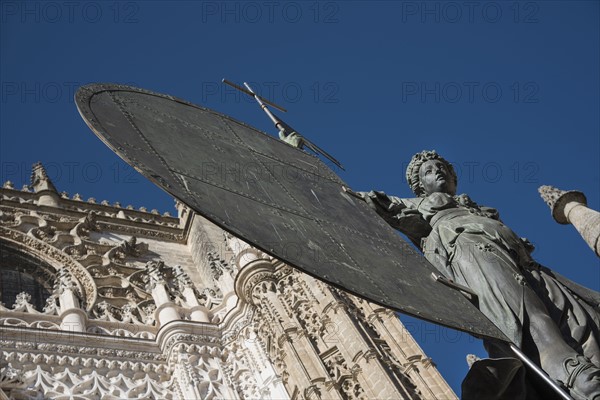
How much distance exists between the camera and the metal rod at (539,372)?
2.79 metres

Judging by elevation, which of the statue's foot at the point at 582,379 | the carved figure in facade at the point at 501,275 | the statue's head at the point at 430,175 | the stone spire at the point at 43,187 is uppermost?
the stone spire at the point at 43,187

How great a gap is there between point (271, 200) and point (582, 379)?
4.84ft

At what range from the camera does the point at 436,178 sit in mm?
4316

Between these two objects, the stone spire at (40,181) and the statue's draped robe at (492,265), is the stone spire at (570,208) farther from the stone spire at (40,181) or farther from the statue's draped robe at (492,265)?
the statue's draped robe at (492,265)

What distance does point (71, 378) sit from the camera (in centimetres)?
1102

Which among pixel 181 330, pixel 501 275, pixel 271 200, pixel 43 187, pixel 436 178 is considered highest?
pixel 43 187

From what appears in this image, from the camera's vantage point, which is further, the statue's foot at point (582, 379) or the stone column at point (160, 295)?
the stone column at point (160, 295)

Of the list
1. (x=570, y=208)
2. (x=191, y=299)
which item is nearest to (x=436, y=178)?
(x=191, y=299)

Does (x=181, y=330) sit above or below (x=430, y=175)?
above

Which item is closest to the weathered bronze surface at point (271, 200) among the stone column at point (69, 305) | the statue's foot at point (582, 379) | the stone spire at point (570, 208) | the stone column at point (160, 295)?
the statue's foot at point (582, 379)

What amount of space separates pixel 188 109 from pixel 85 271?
11316 mm

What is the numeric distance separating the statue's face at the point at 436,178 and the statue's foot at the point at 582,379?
4.94 ft

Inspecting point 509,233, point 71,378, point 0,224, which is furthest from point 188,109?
point 0,224

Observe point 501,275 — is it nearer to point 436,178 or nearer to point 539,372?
point 539,372
